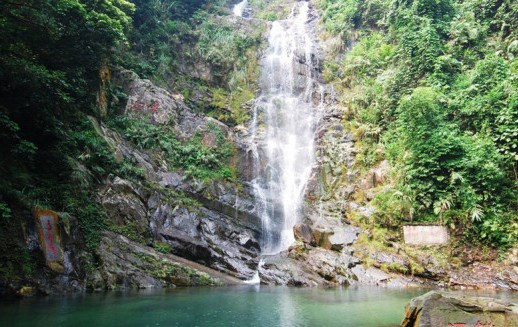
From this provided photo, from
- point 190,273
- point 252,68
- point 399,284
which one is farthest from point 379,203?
point 252,68

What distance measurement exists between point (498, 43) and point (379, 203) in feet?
39.1

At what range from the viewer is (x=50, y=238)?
445 inches

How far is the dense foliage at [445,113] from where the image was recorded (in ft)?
50.1

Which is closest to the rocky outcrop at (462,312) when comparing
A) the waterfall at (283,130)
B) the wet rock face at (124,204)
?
the wet rock face at (124,204)

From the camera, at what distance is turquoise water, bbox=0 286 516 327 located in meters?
7.29

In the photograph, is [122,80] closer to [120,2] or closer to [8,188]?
[120,2]

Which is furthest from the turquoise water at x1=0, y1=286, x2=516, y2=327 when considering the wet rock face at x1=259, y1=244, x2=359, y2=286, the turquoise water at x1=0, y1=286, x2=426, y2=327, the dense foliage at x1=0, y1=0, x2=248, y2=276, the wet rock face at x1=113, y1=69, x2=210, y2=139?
the wet rock face at x1=113, y1=69, x2=210, y2=139

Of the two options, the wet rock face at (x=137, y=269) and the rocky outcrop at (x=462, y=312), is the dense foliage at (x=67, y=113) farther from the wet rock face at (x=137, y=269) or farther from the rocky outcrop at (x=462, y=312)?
the rocky outcrop at (x=462, y=312)

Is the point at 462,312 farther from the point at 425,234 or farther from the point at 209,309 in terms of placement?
the point at 425,234

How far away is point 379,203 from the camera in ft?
56.3

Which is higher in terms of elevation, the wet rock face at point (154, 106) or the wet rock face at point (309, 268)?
the wet rock face at point (154, 106)

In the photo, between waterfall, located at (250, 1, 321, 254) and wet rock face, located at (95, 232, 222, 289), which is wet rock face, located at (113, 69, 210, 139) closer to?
waterfall, located at (250, 1, 321, 254)

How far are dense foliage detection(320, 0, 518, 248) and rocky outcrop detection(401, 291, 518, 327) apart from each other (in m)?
10.2

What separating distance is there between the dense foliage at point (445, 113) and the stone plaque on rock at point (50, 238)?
12767 mm
